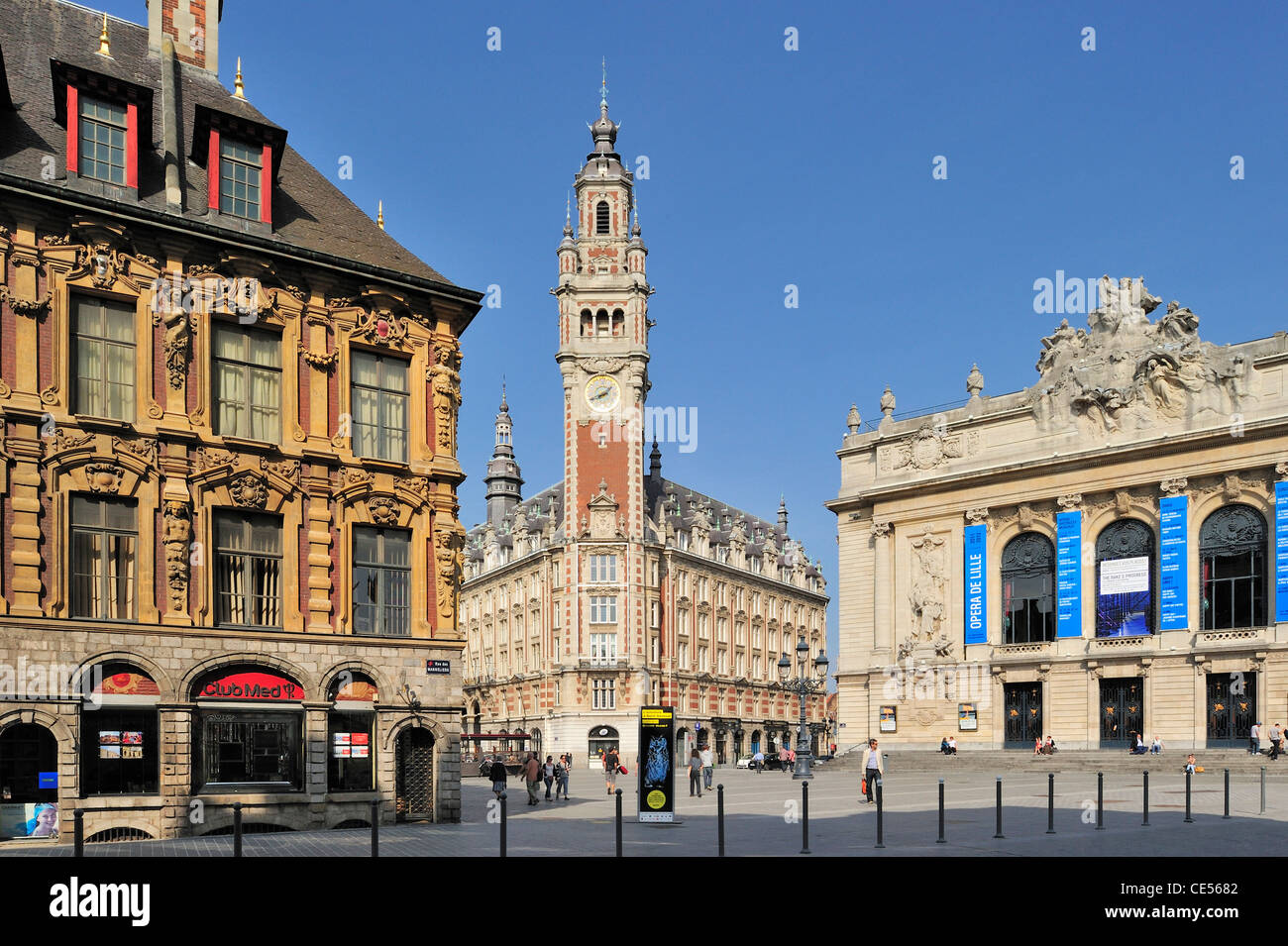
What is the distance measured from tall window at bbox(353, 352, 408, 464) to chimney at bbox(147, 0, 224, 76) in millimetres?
9285

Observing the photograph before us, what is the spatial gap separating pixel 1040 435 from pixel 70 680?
50.0 m

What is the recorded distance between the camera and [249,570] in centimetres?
2714

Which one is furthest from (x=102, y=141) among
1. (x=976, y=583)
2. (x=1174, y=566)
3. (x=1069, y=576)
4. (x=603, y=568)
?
(x=603, y=568)

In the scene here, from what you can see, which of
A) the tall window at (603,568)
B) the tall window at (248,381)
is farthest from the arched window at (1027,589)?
the tall window at (248,381)

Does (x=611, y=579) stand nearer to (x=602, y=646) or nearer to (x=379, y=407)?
(x=602, y=646)

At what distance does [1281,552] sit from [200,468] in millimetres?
44826

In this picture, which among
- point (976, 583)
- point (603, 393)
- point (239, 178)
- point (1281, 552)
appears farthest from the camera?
point (603, 393)

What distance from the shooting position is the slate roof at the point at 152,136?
26.2 meters

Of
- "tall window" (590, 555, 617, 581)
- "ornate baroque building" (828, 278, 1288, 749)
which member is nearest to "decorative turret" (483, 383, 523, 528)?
"tall window" (590, 555, 617, 581)

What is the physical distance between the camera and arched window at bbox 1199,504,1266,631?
54469 millimetres

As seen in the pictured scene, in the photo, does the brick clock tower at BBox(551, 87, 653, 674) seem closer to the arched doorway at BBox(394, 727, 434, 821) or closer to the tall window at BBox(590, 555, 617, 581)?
the tall window at BBox(590, 555, 617, 581)
